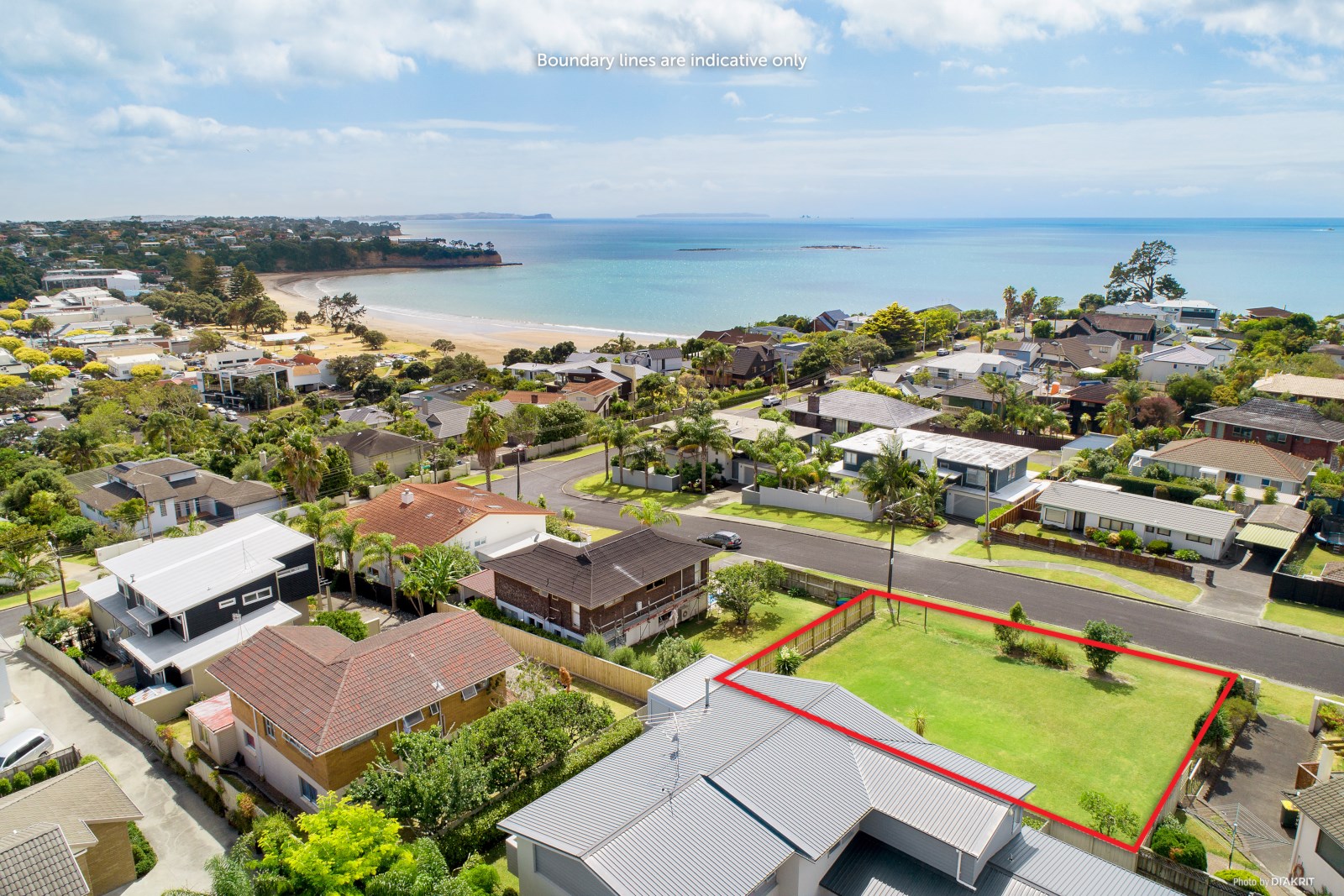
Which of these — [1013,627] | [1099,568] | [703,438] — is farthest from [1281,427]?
[703,438]

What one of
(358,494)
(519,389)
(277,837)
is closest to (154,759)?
(277,837)

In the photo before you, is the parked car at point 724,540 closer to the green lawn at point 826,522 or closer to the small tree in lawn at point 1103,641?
the green lawn at point 826,522

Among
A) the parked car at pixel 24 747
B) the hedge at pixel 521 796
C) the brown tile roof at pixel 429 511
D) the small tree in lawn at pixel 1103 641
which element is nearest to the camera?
the hedge at pixel 521 796

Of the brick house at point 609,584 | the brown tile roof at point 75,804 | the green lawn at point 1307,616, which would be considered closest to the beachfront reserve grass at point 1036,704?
the brick house at point 609,584

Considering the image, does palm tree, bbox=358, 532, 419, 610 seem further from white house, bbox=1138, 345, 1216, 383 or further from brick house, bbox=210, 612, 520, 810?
white house, bbox=1138, 345, 1216, 383

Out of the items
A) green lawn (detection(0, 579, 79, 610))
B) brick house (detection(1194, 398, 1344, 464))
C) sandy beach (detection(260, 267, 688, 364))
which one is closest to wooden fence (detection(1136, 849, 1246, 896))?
green lawn (detection(0, 579, 79, 610))

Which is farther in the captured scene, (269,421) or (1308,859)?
(269,421)

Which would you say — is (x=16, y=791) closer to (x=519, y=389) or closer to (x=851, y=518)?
(x=851, y=518)
